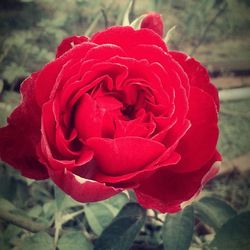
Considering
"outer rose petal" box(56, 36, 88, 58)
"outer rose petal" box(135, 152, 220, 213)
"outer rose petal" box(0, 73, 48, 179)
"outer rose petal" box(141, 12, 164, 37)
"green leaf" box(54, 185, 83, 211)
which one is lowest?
"green leaf" box(54, 185, 83, 211)

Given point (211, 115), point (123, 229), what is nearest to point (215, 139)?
point (211, 115)

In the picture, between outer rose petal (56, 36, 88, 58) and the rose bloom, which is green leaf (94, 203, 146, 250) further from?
outer rose petal (56, 36, 88, 58)

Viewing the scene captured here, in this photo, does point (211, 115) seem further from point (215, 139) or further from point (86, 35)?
point (86, 35)

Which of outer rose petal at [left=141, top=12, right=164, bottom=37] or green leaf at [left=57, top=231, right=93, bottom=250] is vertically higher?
outer rose petal at [left=141, top=12, right=164, bottom=37]

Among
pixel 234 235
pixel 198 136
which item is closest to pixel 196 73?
pixel 198 136

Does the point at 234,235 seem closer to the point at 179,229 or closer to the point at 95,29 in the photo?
the point at 179,229

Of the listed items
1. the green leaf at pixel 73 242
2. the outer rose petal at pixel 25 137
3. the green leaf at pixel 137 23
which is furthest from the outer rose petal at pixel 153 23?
the green leaf at pixel 73 242

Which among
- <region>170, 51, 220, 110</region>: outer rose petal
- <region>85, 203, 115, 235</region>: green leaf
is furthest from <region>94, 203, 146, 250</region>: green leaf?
<region>170, 51, 220, 110</region>: outer rose petal

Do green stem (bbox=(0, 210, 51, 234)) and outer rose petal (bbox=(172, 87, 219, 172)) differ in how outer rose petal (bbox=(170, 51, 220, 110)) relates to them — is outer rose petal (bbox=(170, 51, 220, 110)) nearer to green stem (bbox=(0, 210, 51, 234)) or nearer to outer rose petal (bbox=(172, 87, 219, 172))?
outer rose petal (bbox=(172, 87, 219, 172))
